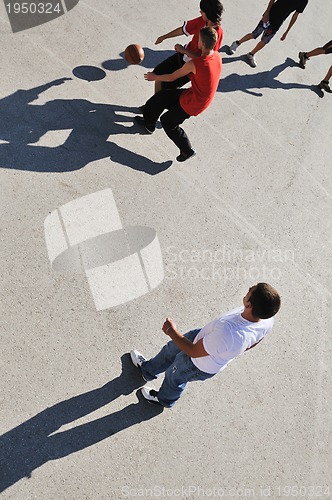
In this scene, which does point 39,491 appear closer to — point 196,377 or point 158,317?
point 196,377

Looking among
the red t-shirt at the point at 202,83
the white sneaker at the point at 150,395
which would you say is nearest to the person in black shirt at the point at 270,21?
the red t-shirt at the point at 202,83

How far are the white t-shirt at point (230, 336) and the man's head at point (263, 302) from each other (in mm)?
149

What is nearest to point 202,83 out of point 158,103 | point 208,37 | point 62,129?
point 208,37

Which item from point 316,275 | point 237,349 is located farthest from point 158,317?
point 316,275

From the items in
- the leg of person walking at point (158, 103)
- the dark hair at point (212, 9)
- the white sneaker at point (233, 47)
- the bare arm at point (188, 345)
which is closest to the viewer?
the bare arm at point (188, 345)

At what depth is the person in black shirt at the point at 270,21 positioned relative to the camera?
8.27 m

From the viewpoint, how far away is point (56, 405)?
475 cm

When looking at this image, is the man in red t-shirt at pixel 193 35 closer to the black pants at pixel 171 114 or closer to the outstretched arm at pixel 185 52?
the outstretched arm at pixel 185 52

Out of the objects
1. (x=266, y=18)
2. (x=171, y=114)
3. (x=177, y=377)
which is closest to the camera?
(x=177, y=377)

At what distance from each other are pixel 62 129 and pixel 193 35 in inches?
76.5

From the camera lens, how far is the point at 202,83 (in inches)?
233

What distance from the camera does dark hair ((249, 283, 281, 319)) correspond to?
3.80 m

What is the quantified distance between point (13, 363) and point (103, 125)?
327 cm

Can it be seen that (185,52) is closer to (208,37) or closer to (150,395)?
(208,37)
